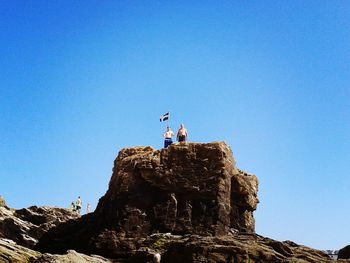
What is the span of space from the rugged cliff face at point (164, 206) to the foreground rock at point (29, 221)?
11163 millimetres

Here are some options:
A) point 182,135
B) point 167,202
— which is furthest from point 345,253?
point 182,135

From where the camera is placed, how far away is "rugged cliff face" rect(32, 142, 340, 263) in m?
32.8

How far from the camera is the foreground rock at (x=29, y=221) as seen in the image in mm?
48812

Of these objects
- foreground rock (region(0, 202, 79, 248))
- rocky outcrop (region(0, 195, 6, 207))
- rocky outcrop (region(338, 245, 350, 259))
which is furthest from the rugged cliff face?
rocky outcrop (region(0, 195, 6, 207))

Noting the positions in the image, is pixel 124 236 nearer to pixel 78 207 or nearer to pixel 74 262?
pixel 74 262

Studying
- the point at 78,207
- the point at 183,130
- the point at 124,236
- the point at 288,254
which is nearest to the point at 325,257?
the point at 288,254

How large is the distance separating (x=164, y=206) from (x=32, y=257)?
11.5 metres

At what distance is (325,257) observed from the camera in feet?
87.5

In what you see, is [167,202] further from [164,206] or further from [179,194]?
[179,194]

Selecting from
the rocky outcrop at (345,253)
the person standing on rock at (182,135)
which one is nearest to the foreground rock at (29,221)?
the person standing on rock at (182,135)

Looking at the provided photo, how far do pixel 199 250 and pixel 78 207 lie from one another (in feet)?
131

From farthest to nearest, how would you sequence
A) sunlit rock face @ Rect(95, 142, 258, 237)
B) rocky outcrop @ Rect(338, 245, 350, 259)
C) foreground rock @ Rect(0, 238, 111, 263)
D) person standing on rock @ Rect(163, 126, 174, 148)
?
person standing on rock @ Rect(163, 126, 174, 148), sunlit rock face @ Rect(95, 142, 258, 237), rocky outcrop @ Rect(338, 245, 350, 259), foreground rock @ Rect(0, 238, 111, 263)

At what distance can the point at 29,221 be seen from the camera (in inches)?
2058

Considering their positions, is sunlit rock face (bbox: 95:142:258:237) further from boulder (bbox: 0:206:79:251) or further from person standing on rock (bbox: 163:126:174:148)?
boulder (bbox: 0:206:79:251)
